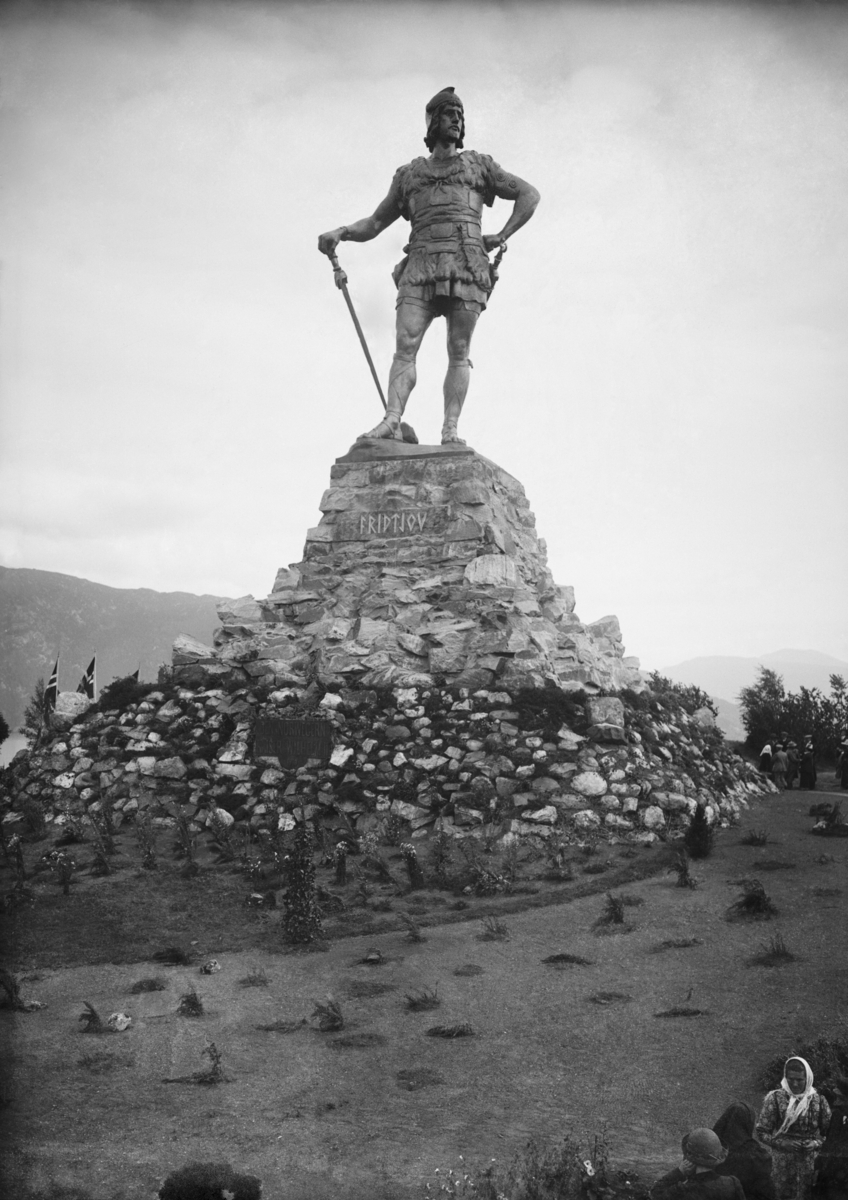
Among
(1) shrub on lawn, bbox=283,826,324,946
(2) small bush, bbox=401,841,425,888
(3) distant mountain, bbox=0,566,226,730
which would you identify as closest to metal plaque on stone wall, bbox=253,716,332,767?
(2) small bush, bbox=401,841,425,888

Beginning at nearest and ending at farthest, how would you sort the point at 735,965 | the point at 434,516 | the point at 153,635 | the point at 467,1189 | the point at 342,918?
1. the point at 467,1189
2. the point at 735,965
3. the point at 342,918
4. the point at 434,516
5. the point at 153,635

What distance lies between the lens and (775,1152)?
5.12 meters

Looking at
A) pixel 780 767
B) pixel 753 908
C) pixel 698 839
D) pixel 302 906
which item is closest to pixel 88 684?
pixel 302 906

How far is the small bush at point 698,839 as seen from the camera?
36.1 feet

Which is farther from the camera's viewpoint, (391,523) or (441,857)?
(391,523)

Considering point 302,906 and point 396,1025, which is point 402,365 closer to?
point 302,906

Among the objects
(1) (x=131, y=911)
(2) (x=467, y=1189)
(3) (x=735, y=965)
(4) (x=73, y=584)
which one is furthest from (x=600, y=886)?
(4) (x=73, y=584)

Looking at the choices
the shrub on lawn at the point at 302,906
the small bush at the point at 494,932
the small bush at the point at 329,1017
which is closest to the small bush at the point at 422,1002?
the small bush at the point at 329,1017

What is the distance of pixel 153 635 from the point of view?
180ft

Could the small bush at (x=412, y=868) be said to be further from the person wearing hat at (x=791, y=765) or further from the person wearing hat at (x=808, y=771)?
the person wearing hat at (x=791, y=765)

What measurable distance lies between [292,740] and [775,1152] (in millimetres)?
8251

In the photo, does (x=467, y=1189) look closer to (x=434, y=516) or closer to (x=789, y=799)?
(x=434, y=516)

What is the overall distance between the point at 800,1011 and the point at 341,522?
10012 mm

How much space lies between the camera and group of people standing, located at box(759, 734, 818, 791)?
59.4 feet
